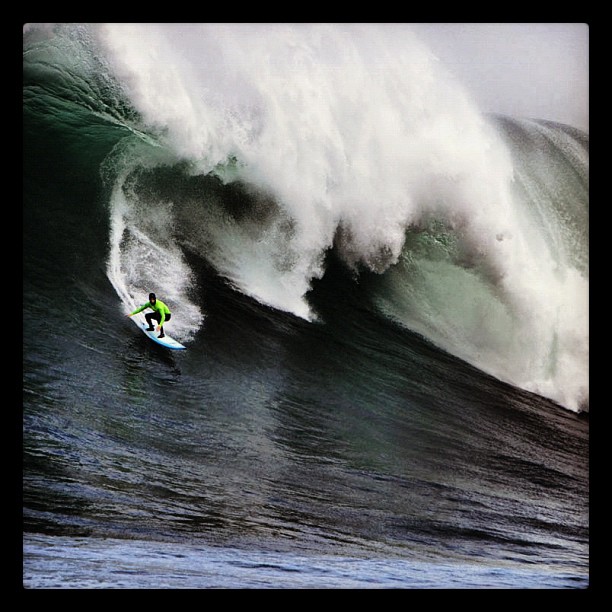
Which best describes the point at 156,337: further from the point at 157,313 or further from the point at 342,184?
the point at 342,184

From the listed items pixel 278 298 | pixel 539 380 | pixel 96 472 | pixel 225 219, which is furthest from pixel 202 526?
Result: pixel 539 380

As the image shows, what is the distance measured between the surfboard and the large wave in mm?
69

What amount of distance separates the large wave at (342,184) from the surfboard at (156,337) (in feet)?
0.23

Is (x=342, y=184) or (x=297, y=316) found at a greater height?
(x=342, y=184)

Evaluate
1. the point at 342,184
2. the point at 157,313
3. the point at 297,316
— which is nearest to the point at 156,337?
the point at 157,313

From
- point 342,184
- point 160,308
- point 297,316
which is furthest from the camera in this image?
point 297,316

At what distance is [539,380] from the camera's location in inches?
216

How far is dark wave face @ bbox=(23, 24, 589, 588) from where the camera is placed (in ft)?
16.7

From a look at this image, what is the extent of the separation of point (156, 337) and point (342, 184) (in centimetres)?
149

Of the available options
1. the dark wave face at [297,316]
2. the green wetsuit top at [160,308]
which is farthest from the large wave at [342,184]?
the green wetsuit top at [160,308]

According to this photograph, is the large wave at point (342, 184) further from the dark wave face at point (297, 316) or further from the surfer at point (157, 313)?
the surfer at point (157, 313)

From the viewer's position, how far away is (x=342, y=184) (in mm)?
5508

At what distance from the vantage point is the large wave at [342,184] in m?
5.35
